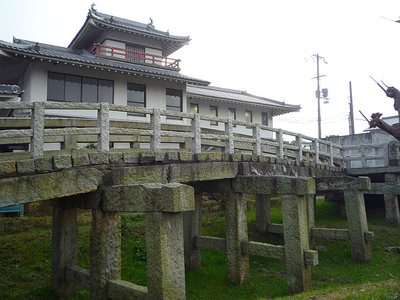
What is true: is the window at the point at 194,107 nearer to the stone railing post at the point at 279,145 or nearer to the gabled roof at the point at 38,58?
the gabled roof at the point at 38,58

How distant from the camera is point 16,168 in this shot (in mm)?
4875

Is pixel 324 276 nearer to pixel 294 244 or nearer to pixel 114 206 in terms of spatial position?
pixel 294 244

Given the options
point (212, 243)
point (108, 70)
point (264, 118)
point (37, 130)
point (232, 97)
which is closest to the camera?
point (37, 130)

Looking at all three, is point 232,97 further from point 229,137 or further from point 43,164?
point 43,164

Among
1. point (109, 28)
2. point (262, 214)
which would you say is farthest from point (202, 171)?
point (109, 28)

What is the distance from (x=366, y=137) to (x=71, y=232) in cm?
2268

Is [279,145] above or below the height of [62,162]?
above

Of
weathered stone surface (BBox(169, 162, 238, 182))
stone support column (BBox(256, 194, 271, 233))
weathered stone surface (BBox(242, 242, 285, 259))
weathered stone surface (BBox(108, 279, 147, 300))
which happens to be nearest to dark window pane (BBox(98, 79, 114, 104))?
stone support column (BBox(256, 194, 271, 233))

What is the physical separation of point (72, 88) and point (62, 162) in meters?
12.1

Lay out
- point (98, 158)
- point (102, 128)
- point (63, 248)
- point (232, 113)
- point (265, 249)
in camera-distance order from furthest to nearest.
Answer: point (232, 113)
point (265, 249)
point (63, 248)
point (102, 128)
point (98, 158)

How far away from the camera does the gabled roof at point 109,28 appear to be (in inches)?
737

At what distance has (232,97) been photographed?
84.1ft

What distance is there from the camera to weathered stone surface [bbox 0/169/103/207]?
466 cm

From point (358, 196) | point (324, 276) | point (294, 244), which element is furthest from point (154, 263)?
point (358, 196)
